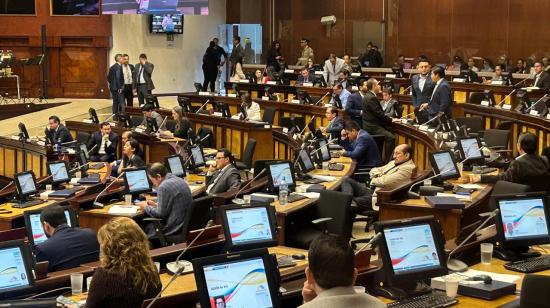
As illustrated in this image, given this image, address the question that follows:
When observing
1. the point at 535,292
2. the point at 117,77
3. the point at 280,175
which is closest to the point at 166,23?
the point at 117,77

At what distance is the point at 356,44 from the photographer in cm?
2506

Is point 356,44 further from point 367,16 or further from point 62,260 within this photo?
point 62,260

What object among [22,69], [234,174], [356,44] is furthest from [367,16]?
[234,174]

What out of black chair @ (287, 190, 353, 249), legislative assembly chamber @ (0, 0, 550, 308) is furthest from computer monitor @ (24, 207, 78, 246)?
black chair @ (287, 190, 353, 249)

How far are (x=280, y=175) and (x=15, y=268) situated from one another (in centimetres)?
445

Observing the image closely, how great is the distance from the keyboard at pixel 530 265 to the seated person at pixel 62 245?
301 centimetres

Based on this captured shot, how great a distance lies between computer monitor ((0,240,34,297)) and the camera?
5.55 m

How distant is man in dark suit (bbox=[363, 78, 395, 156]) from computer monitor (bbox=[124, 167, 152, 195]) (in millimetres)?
4896

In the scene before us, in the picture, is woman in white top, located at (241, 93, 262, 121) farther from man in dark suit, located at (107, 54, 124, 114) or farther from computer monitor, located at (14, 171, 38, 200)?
computer monitor, located at (14, 171, 38, 200)

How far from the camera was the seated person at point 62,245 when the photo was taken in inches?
271

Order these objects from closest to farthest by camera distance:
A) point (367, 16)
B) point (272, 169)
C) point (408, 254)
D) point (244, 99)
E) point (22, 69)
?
1. point (408, 254)
2. point (272, 169)
3. point (244, 99)
4. point (22, 69)
5. point (367, 16)

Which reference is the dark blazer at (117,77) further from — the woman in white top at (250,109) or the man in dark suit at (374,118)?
the man in dark suit at (374,118)

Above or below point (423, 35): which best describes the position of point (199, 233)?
below

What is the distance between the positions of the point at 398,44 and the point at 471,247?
59.5 ft
